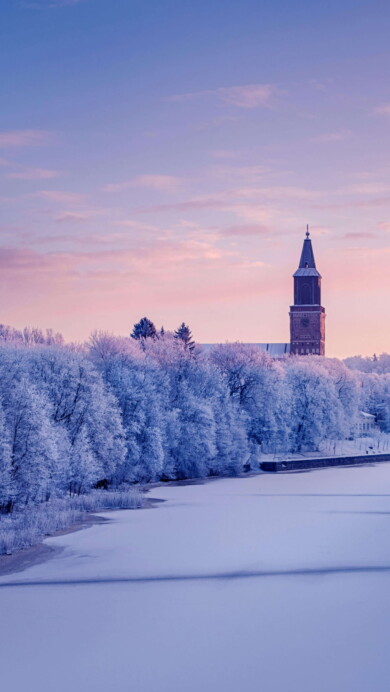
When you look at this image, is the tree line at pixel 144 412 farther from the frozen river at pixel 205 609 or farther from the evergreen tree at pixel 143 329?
the frozen river at pixel 205 609

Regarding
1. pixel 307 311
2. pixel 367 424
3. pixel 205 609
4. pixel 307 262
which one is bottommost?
pixel 205 609

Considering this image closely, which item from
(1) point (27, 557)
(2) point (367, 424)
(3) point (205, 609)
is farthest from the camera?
(2) point (367, 424)

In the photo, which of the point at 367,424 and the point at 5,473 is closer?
the point at 5,473

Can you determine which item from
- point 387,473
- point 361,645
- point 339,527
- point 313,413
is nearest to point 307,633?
point 361,645

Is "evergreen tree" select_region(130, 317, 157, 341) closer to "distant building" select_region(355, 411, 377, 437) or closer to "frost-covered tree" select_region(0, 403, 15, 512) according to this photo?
"distant building" select_region(355, 411, 377, 437)

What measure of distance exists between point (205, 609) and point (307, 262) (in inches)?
4434

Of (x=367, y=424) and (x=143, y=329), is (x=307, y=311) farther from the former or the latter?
(x=143, y=329)

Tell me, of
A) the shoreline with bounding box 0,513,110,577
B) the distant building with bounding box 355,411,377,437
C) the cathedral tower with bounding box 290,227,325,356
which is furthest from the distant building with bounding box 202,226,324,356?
the shoreline with bounding box 0,513,110,577

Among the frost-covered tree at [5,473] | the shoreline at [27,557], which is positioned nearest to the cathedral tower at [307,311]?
the frost-covered tree at [5,473]

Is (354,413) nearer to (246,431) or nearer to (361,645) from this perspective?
(246,431)

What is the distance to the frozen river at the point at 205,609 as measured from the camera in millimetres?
17453

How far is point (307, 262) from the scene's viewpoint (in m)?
132

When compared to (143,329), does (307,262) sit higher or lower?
higher

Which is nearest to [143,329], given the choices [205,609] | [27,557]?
[27,557]
